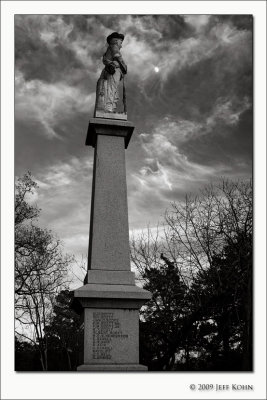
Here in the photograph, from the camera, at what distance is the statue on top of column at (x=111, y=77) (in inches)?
435

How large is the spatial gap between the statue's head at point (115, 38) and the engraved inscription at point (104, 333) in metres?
6.26

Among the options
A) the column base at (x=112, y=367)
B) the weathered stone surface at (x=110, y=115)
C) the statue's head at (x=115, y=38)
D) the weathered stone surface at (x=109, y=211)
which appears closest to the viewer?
the column base at (x=112, y=367)

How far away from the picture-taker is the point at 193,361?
59.5 feet

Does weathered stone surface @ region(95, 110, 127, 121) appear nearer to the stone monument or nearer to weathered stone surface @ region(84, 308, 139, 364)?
the stone monument

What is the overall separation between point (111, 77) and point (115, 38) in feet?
2.90

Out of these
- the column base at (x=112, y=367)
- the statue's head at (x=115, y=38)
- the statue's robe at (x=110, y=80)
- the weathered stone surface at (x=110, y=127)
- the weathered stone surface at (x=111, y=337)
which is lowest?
the column base at (x=112, y=367)

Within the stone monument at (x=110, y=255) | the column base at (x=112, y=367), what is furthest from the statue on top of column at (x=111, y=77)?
the column base at (x=112, y=367)

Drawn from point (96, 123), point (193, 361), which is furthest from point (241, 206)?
point (96, 123)

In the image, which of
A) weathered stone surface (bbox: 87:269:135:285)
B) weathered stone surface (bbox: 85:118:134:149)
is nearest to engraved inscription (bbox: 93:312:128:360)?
weathered stone surface (bbox: 87:269:135:285)

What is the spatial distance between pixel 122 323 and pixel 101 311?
454 mm

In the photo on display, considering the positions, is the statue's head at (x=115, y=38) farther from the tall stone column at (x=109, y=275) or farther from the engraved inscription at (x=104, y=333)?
the engraved inscription at (x=104, y=333)

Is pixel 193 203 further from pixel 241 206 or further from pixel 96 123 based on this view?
pixel 96 123

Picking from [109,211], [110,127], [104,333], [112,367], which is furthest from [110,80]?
[112,367]

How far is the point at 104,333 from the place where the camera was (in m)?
8.78
